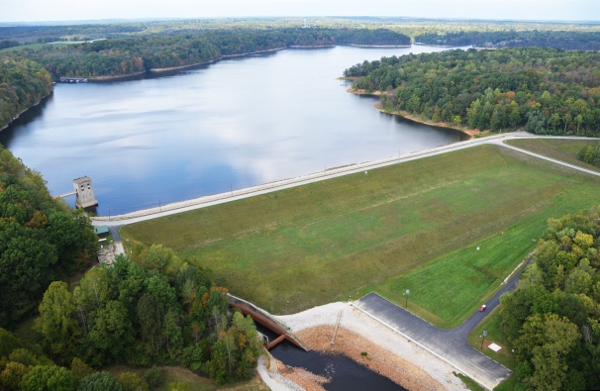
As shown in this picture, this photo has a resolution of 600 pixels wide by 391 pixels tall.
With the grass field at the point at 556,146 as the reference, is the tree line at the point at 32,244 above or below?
above

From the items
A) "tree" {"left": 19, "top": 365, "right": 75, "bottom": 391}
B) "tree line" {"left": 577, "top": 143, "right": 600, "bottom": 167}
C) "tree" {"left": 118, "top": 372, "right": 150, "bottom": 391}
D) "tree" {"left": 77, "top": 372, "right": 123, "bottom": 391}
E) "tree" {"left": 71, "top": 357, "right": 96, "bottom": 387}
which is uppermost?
"tree" {"left": 19, "top": 365, "right": 75, "bottom": 391}

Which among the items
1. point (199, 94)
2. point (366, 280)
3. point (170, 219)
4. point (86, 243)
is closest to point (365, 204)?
point (366, 280)

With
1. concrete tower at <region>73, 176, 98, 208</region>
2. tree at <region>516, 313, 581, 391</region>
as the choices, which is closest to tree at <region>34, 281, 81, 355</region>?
concrete tower at <region>73, 176, 98, 208</region>

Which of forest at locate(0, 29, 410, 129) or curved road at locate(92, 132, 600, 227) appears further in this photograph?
forest at locate(0, 29, 410, 129)

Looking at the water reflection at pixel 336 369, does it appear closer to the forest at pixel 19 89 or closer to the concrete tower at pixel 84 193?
the concrete tower at pixel 84 193

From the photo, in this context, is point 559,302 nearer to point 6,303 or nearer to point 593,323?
point 593,323

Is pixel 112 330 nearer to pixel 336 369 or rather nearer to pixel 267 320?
pixel 267 320

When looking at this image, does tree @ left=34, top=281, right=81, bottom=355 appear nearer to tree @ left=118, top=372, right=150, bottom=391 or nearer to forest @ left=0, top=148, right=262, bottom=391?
forest @ left=0, top=148, right=262, bottom=391

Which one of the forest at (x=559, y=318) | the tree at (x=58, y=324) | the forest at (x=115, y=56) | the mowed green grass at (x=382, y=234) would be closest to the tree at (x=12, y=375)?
the tree at (x=58, y=324)
